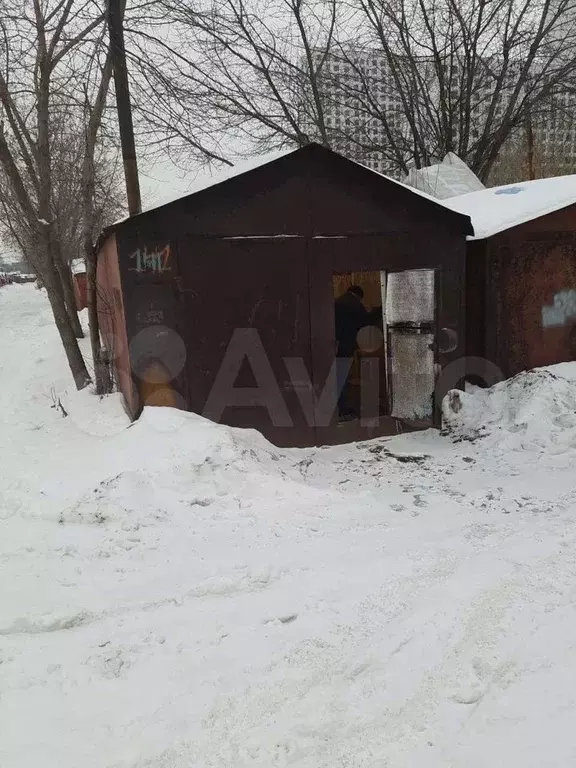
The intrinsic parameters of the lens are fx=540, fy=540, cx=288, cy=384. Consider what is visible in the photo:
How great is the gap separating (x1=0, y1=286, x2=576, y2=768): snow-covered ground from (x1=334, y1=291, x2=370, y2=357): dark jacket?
2046 mm

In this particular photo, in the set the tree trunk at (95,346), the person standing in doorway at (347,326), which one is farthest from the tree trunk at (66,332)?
the person standing in doorway at (347,326)

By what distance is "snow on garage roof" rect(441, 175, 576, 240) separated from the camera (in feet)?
21.5

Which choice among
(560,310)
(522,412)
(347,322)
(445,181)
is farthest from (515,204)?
(445,181)

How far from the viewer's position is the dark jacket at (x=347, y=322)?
293 inches

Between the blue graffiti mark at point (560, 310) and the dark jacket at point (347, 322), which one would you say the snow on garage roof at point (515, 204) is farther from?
the dark jacket at point (347, 322)

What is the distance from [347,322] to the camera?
748 centimetres

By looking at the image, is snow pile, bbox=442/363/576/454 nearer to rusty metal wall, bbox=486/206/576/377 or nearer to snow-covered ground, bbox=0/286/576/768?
snow-covered ground, bbox=0/286/576/768

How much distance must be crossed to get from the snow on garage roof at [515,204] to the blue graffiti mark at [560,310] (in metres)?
1.11

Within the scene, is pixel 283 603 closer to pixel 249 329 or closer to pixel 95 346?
pixel 249 329

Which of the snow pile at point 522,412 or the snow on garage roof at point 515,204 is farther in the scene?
the snow on garage roof at point 515,204

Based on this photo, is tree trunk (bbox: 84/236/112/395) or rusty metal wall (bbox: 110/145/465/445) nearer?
rusty metal wall (bbox: 110/145/465/445)

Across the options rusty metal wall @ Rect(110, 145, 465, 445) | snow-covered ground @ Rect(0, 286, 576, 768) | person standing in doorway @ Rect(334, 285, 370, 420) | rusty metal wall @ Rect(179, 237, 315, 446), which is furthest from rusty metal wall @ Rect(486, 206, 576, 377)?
rusty metal wall @ Rect(179, 237, 315, 446)

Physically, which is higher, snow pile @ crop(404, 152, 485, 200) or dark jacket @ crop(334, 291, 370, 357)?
snow pile @ crop(404, 152, 485, 200)

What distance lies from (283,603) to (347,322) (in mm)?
4882
